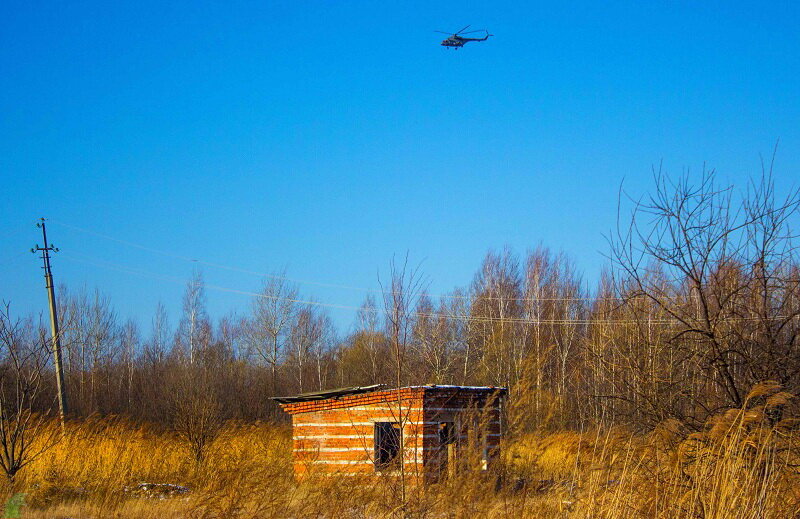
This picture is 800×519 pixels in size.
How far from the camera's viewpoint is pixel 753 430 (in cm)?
595

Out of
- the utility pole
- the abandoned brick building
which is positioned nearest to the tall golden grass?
the abandoned brick building

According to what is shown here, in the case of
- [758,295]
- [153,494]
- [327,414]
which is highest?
[758,295]

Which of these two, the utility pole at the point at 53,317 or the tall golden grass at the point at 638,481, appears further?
the utility pole at the point at 53,317

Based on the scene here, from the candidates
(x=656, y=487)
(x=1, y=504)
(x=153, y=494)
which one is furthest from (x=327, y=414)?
(x=656, y=487)

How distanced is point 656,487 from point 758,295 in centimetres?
278

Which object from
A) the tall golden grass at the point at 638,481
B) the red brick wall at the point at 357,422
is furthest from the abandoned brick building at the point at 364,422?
the tall golden grass at the point at 638,481

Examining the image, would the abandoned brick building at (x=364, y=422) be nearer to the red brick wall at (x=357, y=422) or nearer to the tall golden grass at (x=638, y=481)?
the red brick wall at (x=357, y=422)

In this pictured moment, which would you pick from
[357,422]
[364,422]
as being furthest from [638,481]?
[357,422]

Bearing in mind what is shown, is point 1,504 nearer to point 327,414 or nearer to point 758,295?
point 327,414

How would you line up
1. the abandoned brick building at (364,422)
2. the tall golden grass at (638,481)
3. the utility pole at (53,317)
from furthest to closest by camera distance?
the utility pole at (53,317) → the abandoned brick building at (364,422) → the tall golden grass at (638,481)

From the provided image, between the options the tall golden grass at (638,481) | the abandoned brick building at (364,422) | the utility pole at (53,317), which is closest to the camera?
the tall golden grass at (638,481)

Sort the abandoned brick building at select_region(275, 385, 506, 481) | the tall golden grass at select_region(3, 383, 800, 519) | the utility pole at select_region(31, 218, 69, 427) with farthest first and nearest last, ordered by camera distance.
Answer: the utility pole at select_region(31, 218, 69, 427) → the abandoned brick building at select_region(275, 385, 506, 481) → the tall golden grass at select_region(3, 383, 800, 519)

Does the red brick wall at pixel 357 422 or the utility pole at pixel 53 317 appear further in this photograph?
the utility pole at pixel 53 317

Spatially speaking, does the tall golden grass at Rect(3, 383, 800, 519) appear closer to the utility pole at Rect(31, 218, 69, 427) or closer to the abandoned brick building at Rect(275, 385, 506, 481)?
the abandoned brick building at Rect(275, 385, 506, 481)
